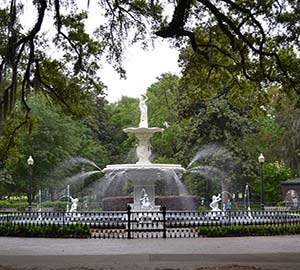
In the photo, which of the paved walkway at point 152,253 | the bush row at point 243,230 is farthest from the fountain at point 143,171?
the paved walkway at point 152,253

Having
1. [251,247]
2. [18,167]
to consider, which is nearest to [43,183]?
[18,167]

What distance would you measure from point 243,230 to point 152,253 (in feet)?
22.0

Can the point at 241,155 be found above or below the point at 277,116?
below

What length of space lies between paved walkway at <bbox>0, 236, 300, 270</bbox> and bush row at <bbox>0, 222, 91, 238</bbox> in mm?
852

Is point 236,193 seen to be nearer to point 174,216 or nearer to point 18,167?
point 18,167

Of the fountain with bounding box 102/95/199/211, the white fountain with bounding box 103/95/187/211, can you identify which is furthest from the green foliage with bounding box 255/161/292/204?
the white fountain with bounding box 103/95/187/211

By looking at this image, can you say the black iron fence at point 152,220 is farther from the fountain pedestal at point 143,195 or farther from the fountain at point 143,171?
the fountain pedestal at point 143,195

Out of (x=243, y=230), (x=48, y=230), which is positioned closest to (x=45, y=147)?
(x=48, y=230)

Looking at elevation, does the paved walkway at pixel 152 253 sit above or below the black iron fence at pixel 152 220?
below

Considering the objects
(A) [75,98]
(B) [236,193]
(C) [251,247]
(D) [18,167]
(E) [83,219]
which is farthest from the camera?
(B) [236,193]

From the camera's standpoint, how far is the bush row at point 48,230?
18656 mm

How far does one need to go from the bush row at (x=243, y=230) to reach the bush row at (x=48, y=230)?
4.12 m

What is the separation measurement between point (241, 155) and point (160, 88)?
52.3 ft

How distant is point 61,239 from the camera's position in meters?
18.0
